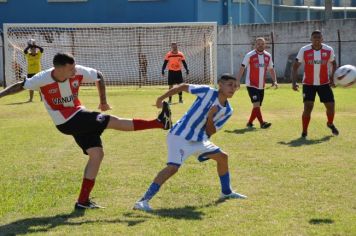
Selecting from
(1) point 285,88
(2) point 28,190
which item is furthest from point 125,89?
(2) point 28,190

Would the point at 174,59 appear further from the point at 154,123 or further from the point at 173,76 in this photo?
the point at 154,123

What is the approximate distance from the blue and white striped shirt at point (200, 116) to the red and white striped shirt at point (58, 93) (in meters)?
1.08

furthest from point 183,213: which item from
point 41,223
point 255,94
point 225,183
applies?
Result: point 255,94

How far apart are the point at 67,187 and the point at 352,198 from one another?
3.33 meters

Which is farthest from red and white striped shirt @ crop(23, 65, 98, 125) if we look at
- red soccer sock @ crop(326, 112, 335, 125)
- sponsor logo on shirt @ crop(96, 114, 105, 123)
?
red soccer sock @ crop(326, 112, 335, 125)

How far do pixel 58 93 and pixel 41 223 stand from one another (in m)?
1.34

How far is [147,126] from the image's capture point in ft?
23.4

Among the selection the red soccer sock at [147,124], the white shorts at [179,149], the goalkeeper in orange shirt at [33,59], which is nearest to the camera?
the white shorts at [179,149]

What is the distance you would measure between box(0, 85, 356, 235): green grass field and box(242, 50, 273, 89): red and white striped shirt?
3.24 feet

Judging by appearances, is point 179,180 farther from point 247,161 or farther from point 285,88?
point 285,88

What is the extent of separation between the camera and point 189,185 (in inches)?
316

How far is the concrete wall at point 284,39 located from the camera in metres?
31.9

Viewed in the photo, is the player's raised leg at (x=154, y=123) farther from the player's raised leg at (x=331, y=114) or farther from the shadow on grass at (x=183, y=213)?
the player's raised leg at (x=331, y=114)

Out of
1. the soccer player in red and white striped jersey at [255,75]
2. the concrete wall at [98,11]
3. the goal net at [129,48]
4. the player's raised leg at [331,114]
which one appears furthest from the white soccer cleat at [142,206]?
the concrete wall at [98,11]
